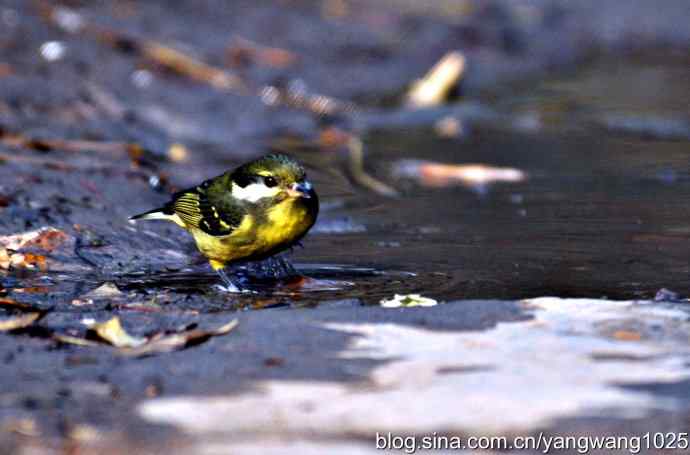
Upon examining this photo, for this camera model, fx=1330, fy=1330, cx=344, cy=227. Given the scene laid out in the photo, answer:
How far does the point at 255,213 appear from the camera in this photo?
774cm

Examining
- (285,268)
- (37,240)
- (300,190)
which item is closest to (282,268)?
(285,268)

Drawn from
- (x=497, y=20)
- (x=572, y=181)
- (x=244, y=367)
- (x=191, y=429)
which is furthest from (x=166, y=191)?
(x=497, y=20)

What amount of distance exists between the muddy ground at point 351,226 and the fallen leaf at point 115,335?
3 cm

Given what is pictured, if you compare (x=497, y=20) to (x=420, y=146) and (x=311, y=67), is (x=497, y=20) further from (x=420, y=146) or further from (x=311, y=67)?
(x=420, y=146)

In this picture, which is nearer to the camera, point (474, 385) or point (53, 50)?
point (474, 385)

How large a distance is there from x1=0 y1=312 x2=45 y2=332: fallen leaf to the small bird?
1776 mm

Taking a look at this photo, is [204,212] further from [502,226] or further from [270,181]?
[502,226]

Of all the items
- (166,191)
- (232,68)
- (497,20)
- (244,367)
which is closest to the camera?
(244,367)

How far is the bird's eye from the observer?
303 inches

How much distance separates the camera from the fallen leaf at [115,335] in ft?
18.4

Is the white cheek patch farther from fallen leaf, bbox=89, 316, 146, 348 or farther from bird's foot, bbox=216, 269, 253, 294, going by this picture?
fallen leaf, bbox=89, 316, 146, 348

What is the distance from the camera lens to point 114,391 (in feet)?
16.3

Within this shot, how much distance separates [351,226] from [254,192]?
181cm

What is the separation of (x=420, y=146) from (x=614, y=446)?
29.5ft
